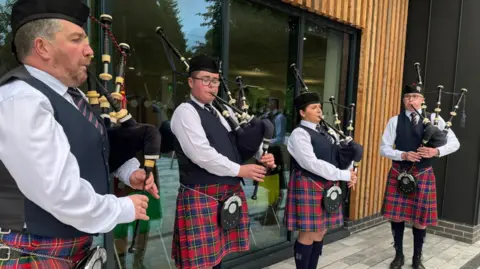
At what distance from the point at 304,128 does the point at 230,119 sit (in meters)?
0.67

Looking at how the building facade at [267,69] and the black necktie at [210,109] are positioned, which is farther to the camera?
the building facade at [267,69]

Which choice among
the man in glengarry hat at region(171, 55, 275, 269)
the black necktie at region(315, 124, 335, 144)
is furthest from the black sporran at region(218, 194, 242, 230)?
the black necktie at region(315, 124, 335, 144)

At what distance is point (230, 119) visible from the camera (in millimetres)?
1894

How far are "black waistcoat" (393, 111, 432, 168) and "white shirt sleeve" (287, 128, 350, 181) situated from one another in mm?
822

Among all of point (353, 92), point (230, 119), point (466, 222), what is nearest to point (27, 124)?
point (230, 119)

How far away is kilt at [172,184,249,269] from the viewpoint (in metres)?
1.80

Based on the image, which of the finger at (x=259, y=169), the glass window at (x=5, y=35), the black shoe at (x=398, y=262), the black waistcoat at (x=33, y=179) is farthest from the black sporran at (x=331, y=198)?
the glass window at (x=5, y=35)

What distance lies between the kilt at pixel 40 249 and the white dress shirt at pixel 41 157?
0.13m

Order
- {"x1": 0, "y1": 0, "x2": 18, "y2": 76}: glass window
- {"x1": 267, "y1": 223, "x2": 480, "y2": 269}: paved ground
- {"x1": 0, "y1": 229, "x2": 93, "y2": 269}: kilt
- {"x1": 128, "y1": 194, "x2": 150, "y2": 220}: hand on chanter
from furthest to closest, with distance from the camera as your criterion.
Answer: {"x1": 267, "y1": 223, "x2": 480, "y2": 269}: paved ground, {"x1": 0, "y1": 0, "x2": 18, "y2": 76}: glass window, {"x1": 128, "y1": 194, "x2": 150, "y2": 220}: hand on chanter, {"x1": 0, "y1": 229, "x2": 93, "y2": 269}: kilt

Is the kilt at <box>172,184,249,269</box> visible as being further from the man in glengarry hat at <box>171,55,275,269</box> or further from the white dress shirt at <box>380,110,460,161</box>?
the white dress shirt at <box>380,110,460,161</box>

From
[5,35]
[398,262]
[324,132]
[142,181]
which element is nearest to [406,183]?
[398,262]

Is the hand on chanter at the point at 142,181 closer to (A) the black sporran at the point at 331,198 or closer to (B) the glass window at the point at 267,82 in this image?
(A) the black sporran at the point at 331,198

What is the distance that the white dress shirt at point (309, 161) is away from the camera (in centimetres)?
225

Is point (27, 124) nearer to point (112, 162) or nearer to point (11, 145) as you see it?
point (11, 145)
